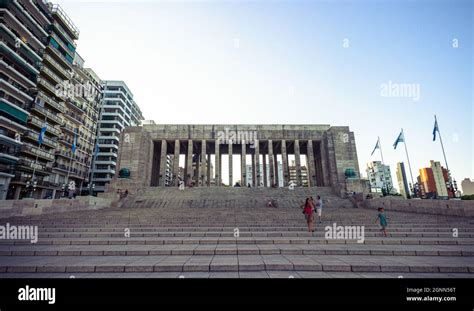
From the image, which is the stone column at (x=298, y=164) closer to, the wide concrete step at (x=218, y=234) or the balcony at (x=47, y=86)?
the wide concrete step at (x=218, y=234)

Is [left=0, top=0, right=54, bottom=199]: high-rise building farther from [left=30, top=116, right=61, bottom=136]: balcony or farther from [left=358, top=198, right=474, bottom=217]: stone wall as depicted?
[left=358, top=198, right=474, bottom=217]: stone wall

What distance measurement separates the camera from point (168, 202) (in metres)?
24.2

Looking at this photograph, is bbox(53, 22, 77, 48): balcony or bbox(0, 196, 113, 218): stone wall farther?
bbox(53, 22, 77, 48): balcony

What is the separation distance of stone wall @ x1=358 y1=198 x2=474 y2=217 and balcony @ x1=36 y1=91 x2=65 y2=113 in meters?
53.6

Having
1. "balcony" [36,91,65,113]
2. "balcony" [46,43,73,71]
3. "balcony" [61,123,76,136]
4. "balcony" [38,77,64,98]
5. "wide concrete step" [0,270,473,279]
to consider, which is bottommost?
"wide concrete step" [0,270,473,279]

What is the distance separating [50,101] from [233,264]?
5119cm

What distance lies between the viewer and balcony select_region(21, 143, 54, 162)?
35653 millimetres

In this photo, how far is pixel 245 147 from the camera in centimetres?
3822

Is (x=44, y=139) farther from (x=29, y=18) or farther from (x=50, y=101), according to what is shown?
(x=29, y=18)

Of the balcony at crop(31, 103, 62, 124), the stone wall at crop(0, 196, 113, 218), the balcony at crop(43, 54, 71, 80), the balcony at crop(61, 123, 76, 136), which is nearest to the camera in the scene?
the stone wall at crop(0, 196, 113, 218)

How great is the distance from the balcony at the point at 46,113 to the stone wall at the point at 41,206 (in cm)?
2885

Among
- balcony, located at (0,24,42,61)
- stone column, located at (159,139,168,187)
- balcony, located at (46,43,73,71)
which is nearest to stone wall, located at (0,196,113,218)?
stone column, located at (159,139,168,187)

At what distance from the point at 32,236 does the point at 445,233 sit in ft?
62.4
